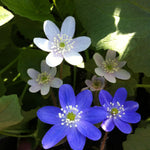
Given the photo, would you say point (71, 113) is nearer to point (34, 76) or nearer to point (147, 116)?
point (34, 76)

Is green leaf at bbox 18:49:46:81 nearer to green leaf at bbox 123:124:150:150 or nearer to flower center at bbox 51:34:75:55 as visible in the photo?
flower center at bbox 51:34:75:55

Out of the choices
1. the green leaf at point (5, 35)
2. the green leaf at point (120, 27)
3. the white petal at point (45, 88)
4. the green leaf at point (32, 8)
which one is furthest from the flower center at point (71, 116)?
the green leaf at point (5, 35)

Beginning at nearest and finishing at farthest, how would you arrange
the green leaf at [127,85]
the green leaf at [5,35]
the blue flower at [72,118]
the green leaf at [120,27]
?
1. the blue flower at [72,118]
2. the green leaf at [120,27]
3. the green leaf at [127,85]
4. the green leaf at [5,35]

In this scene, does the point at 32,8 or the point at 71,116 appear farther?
the point at 32,8

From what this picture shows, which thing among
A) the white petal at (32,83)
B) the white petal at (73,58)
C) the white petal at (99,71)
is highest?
the white petal at (73,58)

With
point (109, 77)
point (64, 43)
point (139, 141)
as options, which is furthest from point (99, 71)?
point (139, 141)

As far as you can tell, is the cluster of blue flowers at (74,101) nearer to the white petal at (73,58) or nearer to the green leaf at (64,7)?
the white petal at (73,58)

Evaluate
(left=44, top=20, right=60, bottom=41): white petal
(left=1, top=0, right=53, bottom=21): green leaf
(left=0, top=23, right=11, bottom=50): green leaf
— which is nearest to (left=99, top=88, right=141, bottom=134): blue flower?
(left=44, top=20, right=60, bottom=41): white petal

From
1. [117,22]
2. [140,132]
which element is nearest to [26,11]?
[117,22]

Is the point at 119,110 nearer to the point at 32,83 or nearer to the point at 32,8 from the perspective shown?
Answer: the point at 32,83
